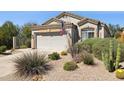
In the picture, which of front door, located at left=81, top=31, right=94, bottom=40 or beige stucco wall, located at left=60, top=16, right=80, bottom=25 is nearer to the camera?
beige stucco wall, located at left=60, top=16, right=80, bottom=25

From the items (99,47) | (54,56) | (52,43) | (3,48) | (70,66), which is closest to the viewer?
(3,48)

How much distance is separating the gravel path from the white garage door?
0.59 metres

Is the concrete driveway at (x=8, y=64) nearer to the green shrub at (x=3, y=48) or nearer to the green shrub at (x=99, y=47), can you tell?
the green shrub at (x=3, y=48)

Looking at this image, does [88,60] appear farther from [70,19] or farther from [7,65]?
[7,65]

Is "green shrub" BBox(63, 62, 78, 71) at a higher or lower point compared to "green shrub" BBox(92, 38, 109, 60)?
lower

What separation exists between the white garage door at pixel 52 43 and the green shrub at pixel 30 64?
44cm

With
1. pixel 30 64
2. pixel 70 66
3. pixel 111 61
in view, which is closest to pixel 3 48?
pixel 30 64

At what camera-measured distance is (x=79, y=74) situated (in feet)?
40.3

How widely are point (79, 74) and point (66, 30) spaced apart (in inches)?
73.1

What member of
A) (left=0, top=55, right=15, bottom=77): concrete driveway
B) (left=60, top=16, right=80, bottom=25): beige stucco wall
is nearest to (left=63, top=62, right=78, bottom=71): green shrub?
(left=60, top=16, right=80, bottom=25): beige stucco wall

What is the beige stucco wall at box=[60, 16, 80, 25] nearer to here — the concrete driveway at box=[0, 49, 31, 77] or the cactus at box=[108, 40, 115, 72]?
the cactus at box=[108, 40, 115, 72]

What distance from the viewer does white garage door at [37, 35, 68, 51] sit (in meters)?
A: 12.5

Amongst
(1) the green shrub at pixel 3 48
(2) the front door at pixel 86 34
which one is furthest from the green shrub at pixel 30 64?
(2) the front door at pixel 86 34
